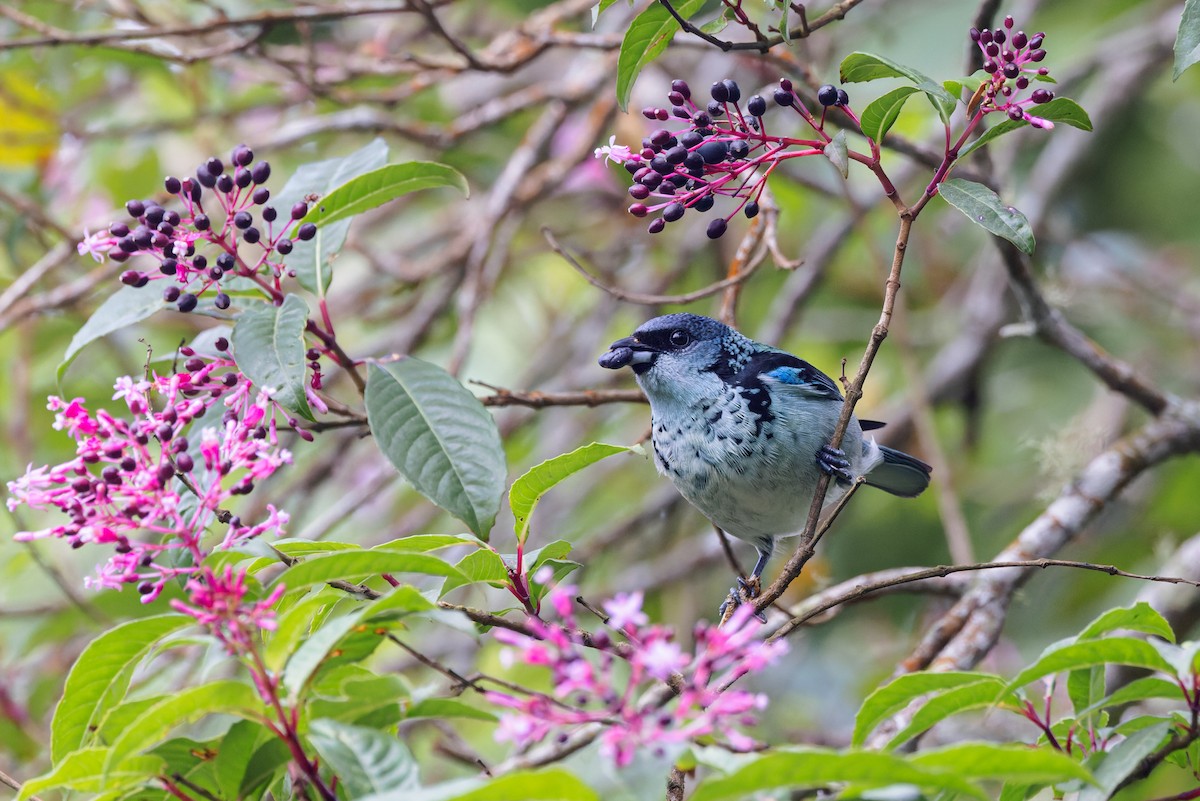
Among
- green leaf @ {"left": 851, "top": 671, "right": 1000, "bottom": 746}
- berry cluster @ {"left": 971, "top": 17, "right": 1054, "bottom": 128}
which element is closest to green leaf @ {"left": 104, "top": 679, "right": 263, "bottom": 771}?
green leaf @ {"left": 851, "top": 671, "right": 1000, "bottom": 746}

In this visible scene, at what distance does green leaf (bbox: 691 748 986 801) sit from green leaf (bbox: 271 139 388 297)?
1691 millimetres

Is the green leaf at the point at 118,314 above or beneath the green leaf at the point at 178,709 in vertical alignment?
above

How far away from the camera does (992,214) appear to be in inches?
86.2

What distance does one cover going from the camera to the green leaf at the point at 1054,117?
222cm

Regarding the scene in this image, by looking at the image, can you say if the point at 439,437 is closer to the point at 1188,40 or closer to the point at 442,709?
the point at 442,709

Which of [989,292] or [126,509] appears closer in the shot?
[126,509]

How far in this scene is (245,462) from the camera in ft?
6.81

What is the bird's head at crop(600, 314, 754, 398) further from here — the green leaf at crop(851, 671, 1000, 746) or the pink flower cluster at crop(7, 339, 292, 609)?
the green leaf at crop(851, 671, 1000, 746)

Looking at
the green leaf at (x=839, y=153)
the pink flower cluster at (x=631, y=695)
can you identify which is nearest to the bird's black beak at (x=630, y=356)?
the green leaf at (x=839, y=153)

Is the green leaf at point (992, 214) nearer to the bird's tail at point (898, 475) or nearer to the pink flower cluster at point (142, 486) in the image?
the pink flower cluster at point (142, 486)

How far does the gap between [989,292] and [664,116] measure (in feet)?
11.9

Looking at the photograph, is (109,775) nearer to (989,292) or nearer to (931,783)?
(931,783)

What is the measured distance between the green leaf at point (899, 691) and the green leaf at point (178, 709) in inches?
35.5

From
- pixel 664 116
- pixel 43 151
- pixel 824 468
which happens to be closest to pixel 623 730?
pixel 664 116
